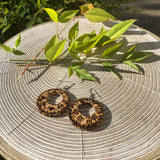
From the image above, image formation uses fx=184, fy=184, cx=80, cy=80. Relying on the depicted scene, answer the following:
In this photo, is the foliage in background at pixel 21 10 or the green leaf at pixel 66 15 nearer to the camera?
the green leaf at pixel 66 15

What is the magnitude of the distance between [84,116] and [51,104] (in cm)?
14

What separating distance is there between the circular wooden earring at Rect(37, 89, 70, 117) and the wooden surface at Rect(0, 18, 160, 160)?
0.02m

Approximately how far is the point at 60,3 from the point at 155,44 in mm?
898

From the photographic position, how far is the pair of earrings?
60 centimetres

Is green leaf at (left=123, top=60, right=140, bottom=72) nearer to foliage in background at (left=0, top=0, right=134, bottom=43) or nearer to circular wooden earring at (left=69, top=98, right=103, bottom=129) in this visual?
circular wooden earring at (left=69, top=98, right=103, bottom=129)

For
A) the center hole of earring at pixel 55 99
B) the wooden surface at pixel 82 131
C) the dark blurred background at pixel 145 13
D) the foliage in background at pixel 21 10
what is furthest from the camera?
the dark blurred background at pixel 145 13

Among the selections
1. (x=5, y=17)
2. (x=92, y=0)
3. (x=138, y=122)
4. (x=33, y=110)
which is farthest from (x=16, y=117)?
(x=92, y=0)

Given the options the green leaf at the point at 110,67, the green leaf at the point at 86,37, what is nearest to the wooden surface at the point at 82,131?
the green leaf at the point at 110,67

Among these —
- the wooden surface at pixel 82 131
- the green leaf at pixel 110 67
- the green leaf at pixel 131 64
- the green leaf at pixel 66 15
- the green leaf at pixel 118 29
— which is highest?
the green leaf at pixel 66 15

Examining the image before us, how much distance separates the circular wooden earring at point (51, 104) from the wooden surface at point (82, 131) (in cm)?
2

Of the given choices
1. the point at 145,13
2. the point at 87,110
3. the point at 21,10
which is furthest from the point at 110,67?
the point at 145,13

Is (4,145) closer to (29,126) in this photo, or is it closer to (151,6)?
(29,126)

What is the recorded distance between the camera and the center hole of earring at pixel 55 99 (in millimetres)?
698

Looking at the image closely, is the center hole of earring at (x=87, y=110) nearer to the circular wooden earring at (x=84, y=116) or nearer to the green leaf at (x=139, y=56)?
the circular wooden earring at (x=84, y=116)
